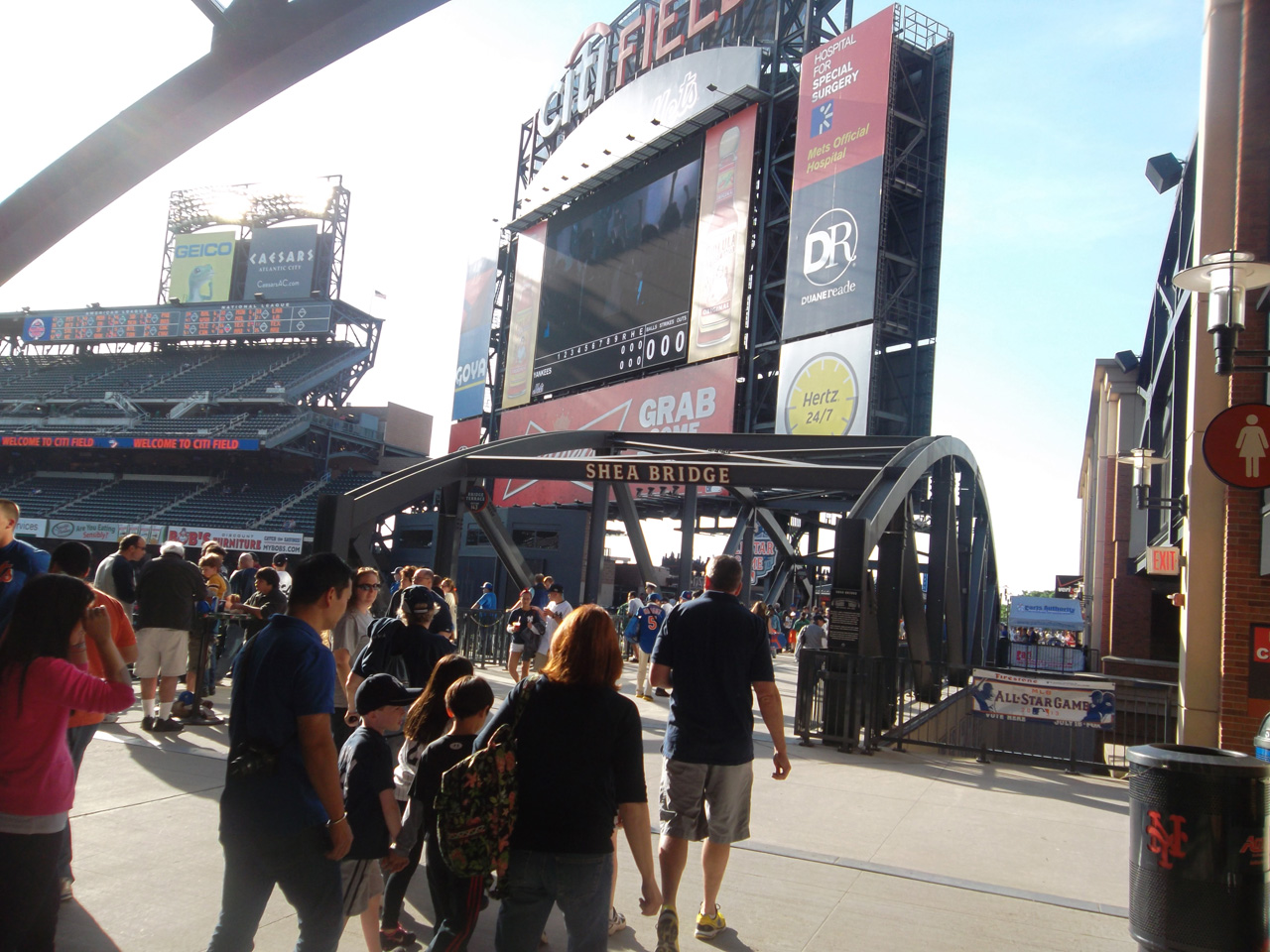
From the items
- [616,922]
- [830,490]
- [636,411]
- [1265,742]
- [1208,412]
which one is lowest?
[616,922]

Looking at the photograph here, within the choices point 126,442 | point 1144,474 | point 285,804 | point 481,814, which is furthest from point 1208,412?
point 126,442

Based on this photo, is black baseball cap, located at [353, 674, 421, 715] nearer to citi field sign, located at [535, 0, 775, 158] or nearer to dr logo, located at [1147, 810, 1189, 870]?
dr logo, located at [1147, 810, 1189, 870]

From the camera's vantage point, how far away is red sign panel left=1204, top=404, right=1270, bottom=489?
791cm

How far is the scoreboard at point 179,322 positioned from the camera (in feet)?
178

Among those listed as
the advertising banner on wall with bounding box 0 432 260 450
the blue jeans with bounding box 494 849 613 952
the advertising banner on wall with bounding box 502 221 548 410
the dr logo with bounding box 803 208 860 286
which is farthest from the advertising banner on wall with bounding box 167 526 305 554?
the blue jeans with bounding box 494 849 613 952

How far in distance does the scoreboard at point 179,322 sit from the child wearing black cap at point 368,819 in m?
53.6

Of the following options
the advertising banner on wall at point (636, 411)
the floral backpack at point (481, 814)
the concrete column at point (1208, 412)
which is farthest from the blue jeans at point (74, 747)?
the advertising banner on wall at point (636, 411)

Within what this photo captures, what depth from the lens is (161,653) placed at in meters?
8.36

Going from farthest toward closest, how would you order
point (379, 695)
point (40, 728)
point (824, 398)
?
point (824, 398) → point (379, 695) → point (40, 728)

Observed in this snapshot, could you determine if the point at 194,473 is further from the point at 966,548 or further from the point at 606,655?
the point at 606,655

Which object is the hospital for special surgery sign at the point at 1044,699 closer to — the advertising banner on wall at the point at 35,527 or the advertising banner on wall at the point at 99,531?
the advertising banner on wall at the point at 99,531

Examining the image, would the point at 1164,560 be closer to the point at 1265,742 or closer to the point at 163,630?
the point at 1265,742

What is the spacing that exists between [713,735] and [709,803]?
13.9 inches

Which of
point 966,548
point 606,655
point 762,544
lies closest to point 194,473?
point 762,544
